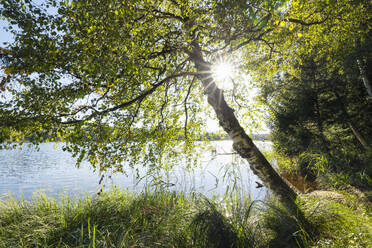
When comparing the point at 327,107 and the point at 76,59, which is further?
the point at 327,107

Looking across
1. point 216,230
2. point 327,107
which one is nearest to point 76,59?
point 216,230

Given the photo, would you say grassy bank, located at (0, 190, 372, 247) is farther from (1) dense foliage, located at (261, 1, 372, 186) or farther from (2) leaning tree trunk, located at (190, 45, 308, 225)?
(1) dense foliage, located at (261, 1, 372, 186)

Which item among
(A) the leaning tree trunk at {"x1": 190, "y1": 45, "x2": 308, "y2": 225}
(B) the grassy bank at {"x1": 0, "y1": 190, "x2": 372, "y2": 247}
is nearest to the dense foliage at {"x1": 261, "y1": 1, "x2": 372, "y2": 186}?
(A) the leaning tree trunk at {"x1": 190, "y1": 45, "x2": 308, "y2": 225}

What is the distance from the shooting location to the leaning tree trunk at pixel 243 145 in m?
3.81

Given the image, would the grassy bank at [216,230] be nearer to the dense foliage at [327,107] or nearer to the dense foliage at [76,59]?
the dense foliage at [76,59]

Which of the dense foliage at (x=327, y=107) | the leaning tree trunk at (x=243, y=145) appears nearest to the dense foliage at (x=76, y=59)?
the leaning tree trunk at (x=243, y=145)

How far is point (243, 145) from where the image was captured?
420cm

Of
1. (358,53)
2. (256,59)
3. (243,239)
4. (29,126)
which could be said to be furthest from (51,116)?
(358,53)

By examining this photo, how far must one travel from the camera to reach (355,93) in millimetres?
10539

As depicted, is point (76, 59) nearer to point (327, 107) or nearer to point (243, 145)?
point (243, 145)

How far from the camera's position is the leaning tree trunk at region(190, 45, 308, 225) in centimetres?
381

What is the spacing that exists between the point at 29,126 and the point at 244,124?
235 inches

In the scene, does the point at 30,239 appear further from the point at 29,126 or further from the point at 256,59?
the point at 256,59

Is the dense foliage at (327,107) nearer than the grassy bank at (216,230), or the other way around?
the grassy bank at (216,230)
